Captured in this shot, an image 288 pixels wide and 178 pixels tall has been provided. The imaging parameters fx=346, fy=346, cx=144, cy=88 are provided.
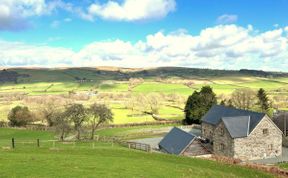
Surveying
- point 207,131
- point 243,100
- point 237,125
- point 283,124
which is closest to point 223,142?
point 237,125

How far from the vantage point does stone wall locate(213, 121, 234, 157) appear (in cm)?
6878

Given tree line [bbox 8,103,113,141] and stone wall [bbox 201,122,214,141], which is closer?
tree line [bbox 8,103,113,141]

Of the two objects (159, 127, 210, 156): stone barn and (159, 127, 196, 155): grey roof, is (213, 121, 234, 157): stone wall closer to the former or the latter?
(159, 127, 210, 156): stone barn

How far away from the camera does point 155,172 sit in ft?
101

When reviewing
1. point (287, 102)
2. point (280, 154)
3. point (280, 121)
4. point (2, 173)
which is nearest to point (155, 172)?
point (2, 173)

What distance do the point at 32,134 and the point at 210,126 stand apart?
48.1m

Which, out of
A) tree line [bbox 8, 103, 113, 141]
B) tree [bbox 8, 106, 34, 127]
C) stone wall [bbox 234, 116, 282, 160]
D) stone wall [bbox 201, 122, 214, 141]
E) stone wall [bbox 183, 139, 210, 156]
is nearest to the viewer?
stone wall [bbox 183, 139, 210, 156]

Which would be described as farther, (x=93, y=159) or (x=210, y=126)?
(x=210, y=126)

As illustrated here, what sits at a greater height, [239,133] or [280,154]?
[239,133]

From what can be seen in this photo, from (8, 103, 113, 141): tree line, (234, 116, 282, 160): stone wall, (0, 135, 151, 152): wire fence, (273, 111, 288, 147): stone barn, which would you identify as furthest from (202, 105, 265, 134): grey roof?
(8, 103, 113, 141): tree line

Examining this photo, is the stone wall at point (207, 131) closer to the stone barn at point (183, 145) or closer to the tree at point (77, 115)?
the stone barn at point (183, 145)

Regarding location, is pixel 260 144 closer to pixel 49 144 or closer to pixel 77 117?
pixel 77 117

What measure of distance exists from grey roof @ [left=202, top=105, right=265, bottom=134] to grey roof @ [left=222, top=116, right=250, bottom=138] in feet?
3.19

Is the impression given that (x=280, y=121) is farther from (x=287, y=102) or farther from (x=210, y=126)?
(x=287, y=102)
